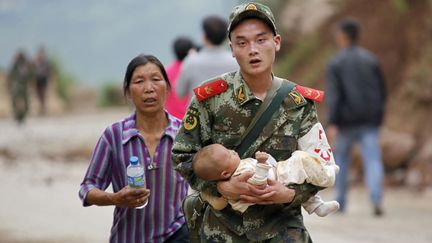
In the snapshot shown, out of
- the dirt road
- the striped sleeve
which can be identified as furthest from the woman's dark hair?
the dirt road

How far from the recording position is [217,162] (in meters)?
3.91

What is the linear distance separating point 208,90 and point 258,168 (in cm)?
52

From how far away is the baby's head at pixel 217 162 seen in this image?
3.91 metres

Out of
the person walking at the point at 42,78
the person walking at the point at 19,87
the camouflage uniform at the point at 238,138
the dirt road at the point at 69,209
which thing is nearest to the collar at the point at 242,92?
the camouflage uniform at the point at 238,138

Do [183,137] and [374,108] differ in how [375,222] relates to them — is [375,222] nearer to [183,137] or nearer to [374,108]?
[374,108]

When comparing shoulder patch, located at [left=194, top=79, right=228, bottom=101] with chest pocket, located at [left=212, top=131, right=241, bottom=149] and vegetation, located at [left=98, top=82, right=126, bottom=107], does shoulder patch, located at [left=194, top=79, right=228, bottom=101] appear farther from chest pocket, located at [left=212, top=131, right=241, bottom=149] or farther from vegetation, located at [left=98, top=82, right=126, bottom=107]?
vegetation, located at [left=98, top=82, right=126, bottom=107]

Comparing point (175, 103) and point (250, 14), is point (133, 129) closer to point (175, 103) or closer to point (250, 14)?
point (250, 14)

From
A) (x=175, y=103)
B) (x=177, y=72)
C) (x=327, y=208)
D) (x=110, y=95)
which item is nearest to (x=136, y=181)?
(x=327, y=208)

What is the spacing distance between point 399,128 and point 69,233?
6.69 meters

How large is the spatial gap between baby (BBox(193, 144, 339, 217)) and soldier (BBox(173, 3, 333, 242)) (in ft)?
0.17

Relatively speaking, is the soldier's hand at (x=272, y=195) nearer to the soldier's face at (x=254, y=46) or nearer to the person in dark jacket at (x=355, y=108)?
the soldier's face at (x=254, y=46)

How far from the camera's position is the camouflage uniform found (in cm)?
406

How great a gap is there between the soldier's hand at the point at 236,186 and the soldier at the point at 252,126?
23 mm

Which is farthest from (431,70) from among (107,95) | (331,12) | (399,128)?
(107,95)
